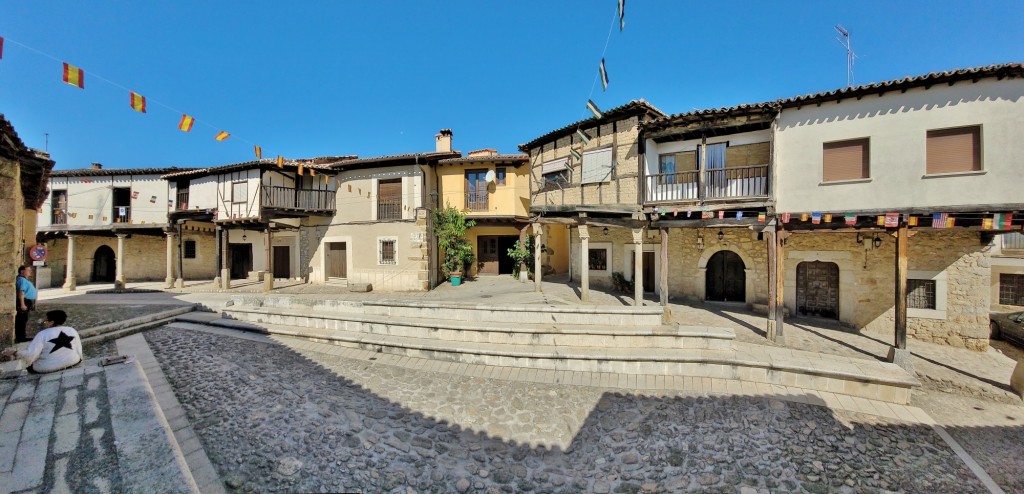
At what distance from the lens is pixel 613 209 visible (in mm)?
11062

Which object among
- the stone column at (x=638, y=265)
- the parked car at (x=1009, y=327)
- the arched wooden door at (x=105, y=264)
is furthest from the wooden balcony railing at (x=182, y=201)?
the parked car at (x=1009, y=327)

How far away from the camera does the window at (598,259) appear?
49.9ft

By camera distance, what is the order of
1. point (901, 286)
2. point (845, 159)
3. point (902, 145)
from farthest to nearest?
1. point (845, 159)
2. point (902, 145)
3. point (901, 286)

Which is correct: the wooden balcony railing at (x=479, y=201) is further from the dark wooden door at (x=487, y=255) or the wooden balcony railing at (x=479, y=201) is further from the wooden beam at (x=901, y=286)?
the wooden beam at (x=901, y=286)

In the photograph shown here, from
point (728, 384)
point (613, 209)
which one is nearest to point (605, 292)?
point (613, 209)

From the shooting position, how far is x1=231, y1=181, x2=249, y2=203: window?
16.4 m

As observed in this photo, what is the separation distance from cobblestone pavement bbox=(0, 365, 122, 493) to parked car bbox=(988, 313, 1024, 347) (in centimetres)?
1972

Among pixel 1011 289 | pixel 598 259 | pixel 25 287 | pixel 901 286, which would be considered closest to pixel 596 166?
pixel 598 259

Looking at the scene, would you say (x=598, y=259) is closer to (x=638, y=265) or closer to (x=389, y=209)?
(x=638, y=265)

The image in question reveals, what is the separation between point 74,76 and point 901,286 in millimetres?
19386

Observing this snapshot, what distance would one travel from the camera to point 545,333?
333 inches

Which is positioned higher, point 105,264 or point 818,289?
point 105,264

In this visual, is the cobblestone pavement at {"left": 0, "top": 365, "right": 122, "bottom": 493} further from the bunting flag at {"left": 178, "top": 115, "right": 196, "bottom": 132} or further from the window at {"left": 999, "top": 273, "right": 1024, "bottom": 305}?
the window at {"left": 999, "top": 273, "right": 1024, "bottom": 305}

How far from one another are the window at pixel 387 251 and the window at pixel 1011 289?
2467 centimetres
